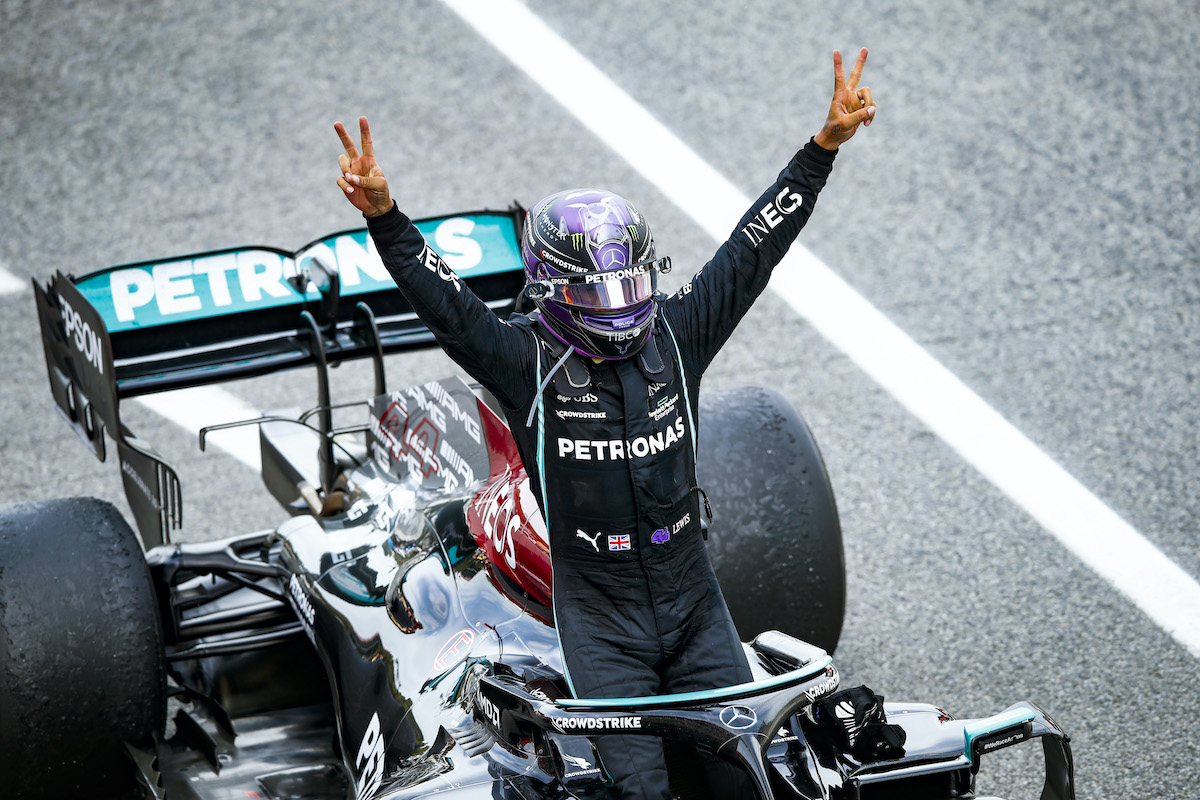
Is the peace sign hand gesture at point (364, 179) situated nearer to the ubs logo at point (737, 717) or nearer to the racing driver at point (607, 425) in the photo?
the racing driver at point (607, 425)

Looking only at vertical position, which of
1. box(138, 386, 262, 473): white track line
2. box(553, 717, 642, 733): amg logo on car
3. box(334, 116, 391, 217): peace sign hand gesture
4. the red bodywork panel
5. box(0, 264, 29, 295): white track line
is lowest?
box(553, 717, 642, 733): amg logo on car

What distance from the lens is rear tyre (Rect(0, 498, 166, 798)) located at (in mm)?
3865

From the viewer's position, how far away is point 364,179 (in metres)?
2.99

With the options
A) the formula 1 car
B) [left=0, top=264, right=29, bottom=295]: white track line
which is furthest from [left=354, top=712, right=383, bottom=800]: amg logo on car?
[left=0, top=264, right=29, bottom=295]: white track line

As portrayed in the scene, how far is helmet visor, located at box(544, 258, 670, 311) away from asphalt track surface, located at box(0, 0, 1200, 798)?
6.76ft

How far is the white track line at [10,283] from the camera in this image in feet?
23.5

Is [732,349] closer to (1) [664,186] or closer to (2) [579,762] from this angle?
(1) [664,186]

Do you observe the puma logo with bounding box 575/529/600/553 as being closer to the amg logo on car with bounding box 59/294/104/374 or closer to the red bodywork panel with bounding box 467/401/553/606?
the red bodywork panel with bounding box 467/401/553/606

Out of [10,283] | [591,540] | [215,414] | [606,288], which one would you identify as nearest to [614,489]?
[591,540]

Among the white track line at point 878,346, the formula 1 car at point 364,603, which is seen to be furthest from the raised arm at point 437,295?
the white track line at point 878,346

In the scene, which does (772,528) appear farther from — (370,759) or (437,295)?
(437,295)

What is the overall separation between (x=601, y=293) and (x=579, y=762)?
1.04 metres

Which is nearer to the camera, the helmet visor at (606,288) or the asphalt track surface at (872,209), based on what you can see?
the helmet visor at (606,288)

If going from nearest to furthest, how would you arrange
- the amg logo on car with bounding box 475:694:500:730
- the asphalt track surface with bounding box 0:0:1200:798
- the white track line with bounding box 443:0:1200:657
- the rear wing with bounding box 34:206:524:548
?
1. the amg logo on car with bounding box 475:694:500:730
2. the rear wing with bounding box 34:206:524:548
3. the asphalt track surface with bounding box 0:0:1200:798
4. the white track line with bounding box 443:0:1200:657
